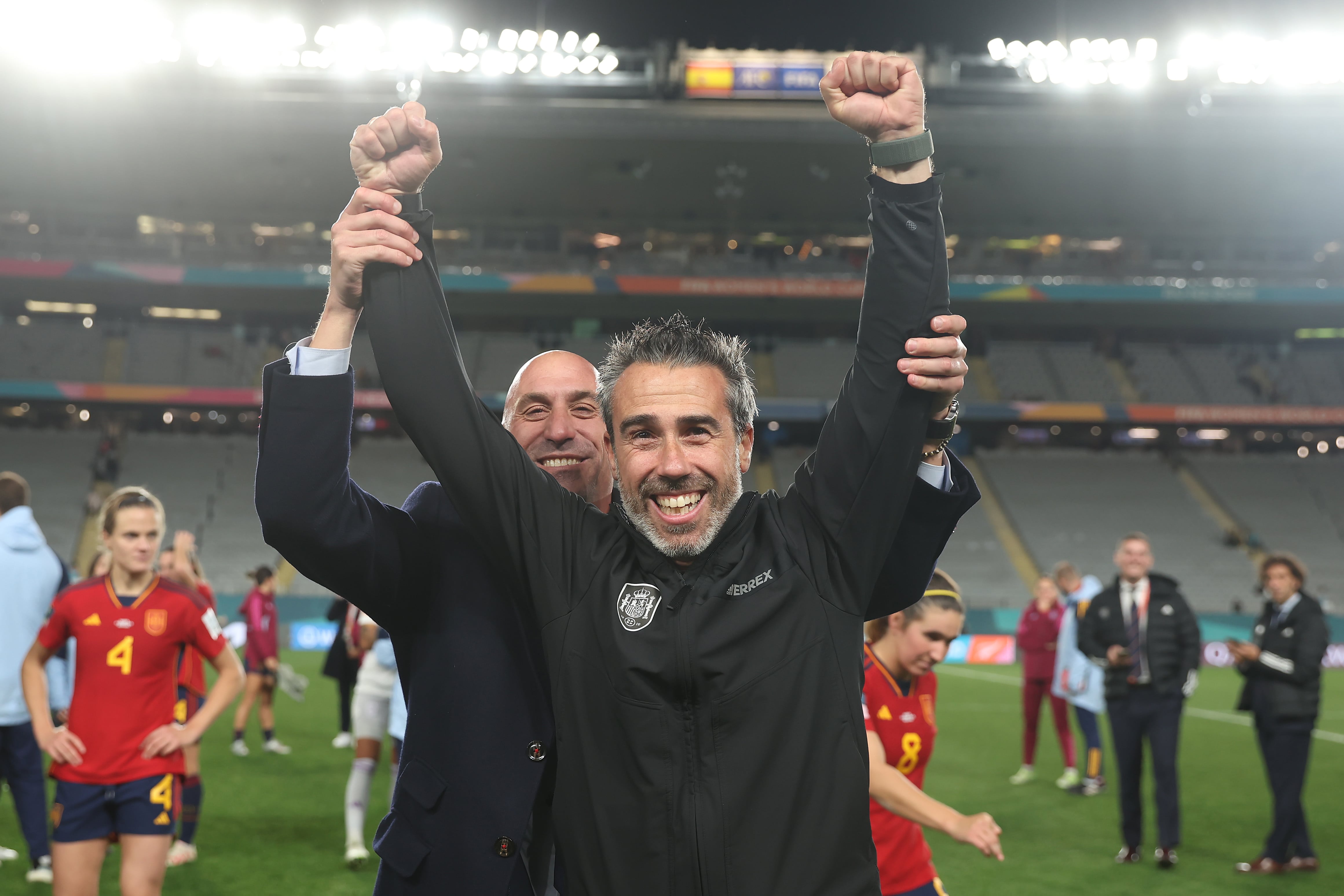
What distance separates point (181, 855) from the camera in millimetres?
7500

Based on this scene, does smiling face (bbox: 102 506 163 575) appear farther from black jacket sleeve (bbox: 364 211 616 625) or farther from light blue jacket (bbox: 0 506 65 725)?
black jacket sleeve (bbox: 364 211 616 625)

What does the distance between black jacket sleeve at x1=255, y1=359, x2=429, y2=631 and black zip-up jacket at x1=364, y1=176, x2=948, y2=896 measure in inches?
4.4

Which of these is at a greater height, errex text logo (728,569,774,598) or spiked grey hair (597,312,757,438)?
spiked grey hair (597,312,757,438)

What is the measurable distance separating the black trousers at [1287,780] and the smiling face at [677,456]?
7.68 metres

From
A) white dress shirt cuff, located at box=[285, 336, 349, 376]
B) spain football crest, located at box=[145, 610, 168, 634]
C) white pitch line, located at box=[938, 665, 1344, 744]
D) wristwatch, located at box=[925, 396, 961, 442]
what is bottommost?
white pitch line, located at box=[938, 665, 1344, 744]

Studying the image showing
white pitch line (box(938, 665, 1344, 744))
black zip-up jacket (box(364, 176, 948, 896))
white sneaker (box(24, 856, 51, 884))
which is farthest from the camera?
white pitch line (box(938, 665, 1344, 744))

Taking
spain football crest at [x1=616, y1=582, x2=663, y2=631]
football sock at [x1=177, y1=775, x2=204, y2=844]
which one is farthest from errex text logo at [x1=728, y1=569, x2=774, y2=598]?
football sock at [x1=177, y1=775, x2=204, y2=844]

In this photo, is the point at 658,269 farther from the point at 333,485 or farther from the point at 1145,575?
the point at 333,485

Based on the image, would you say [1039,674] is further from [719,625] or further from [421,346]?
[421,346]

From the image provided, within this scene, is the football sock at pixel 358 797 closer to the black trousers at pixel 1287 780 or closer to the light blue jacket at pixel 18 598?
the light blue jacket at pixel 18 598

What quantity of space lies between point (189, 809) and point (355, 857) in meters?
1.27

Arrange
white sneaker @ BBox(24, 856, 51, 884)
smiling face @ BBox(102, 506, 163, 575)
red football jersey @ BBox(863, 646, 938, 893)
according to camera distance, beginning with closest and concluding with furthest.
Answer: red football jersey @ BBox(863, 646, 938, 893)
smiling face @ BBox(102, 506, 163, 575)
white sneaker @ BBox(24, 856, 51, 884)

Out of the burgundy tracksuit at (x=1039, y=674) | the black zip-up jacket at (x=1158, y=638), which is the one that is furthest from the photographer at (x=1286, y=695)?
the burgundy tracksuit at (x=1039, y=674)

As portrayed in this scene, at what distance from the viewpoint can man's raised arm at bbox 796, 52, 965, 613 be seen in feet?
5.90
